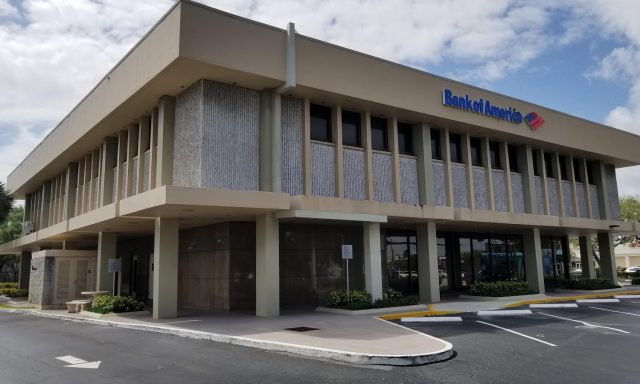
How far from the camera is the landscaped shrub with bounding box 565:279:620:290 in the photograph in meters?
29.3

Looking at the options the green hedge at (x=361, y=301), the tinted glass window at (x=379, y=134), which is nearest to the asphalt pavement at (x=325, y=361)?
the green hedge at (x=361, y=301)

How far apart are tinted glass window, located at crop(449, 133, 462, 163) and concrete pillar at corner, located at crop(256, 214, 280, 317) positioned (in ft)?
37.9

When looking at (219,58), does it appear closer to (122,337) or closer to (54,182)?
(122,337)

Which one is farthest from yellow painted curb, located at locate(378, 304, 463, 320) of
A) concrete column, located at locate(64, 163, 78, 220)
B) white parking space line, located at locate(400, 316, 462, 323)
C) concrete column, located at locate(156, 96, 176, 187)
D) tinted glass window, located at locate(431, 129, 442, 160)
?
concrete column, located at locate(64, 163, 78, 220)

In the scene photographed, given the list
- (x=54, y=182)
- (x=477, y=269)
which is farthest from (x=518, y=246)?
(x=54, y=182)

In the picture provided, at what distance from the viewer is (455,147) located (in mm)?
25766

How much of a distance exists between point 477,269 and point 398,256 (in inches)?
269

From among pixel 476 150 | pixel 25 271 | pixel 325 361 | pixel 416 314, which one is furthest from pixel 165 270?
pixel 25 271

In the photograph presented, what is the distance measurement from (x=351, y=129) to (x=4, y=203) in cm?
3139

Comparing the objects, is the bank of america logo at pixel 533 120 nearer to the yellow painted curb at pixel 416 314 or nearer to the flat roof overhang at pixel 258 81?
the flat roof overhang at pixel 258 81

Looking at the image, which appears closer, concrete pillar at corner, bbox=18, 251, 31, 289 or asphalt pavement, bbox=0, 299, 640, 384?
asphalt pavement, bbox=0, 299, 640, 384

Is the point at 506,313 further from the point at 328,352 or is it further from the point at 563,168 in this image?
the point at 563,168

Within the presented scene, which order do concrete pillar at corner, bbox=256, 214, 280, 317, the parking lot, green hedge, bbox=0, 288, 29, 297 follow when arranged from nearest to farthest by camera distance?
1. the parking lot
2. concrete pillar at corner, bbox=256, 214, 280, 317
3. green hedge, bbox=0, 288, 29, 297

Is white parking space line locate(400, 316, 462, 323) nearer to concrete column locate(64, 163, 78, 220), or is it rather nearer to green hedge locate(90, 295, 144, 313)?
green hedge locate(90, 295, 144, 313)
